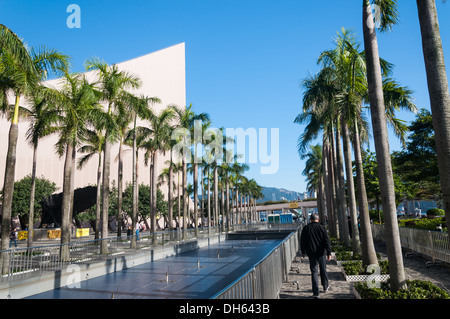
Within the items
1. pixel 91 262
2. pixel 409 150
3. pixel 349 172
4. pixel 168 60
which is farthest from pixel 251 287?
pixel 168 60

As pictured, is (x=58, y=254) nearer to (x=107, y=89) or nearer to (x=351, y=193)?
(x=107, y=89)

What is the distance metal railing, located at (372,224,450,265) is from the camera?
10984 millimetres

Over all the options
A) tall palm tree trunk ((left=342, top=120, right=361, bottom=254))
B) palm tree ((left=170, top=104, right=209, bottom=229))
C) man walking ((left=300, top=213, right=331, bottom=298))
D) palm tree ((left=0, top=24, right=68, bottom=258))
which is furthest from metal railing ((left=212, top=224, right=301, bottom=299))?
palm tree ((left=170, top=104, right=209, bottom=229))

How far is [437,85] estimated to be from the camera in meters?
5.63

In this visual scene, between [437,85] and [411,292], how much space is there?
4.02 metres

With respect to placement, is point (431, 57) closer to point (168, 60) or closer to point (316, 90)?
point (316, 90)

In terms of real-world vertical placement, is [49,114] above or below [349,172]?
above

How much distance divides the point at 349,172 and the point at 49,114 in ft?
48.2

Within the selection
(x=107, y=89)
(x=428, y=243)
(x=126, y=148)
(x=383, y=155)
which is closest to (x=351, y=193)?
(x=428, y=243)

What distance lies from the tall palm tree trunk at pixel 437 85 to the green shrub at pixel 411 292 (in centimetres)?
189

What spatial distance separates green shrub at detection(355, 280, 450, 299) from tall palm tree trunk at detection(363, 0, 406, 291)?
1.16ft

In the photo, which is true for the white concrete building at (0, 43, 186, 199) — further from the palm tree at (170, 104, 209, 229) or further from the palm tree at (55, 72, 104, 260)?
the palm tree at (55, 72, 104, 260)

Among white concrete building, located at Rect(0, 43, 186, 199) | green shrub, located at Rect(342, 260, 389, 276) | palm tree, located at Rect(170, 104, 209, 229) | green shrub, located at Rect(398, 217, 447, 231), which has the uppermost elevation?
white concrete building, located at Rect(0, 43, 186, 199)
